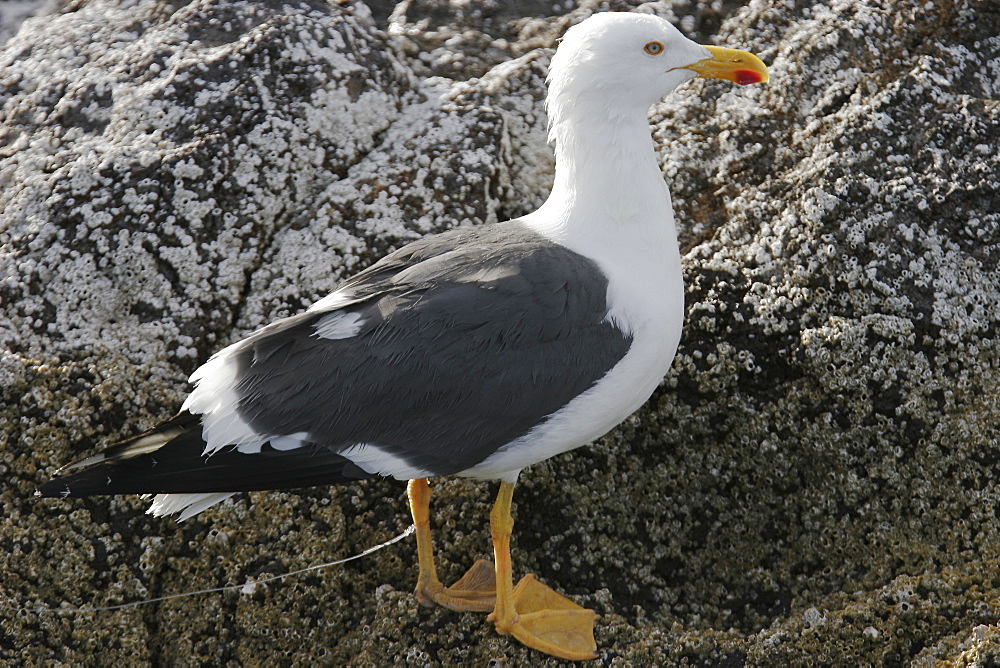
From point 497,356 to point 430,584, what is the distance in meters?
0.98

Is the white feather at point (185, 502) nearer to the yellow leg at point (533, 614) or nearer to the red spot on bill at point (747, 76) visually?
the yellow leg at point (533, 614)

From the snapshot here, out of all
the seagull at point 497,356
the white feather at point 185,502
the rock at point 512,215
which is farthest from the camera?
the rock at point 512,215

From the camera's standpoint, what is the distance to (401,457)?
2.84 meters

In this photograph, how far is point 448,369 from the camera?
2816 mm

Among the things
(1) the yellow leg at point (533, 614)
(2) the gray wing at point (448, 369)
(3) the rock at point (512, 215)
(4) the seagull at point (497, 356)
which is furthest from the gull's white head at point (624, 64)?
(1) the yellow leg at point (533, 614)

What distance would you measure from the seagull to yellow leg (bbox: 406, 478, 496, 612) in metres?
0.02

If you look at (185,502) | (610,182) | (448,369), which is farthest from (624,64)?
(185,502)

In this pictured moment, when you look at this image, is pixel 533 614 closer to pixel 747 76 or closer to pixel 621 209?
pixel 621 209

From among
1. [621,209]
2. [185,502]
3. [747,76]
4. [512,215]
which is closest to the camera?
[185,502]

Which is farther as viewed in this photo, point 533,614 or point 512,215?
point 512,215

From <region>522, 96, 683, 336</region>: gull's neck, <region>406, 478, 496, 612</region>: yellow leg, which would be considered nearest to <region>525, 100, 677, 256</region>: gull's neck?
<region>522, 96, 683, 336</region>: gull's neck

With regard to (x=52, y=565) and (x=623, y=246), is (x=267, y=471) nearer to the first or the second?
(x=52, y=565)

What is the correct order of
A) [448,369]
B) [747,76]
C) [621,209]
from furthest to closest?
1. [747,76]
2. [621,209]
3. [448,369]

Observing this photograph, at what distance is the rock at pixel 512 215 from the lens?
317 centimetres
